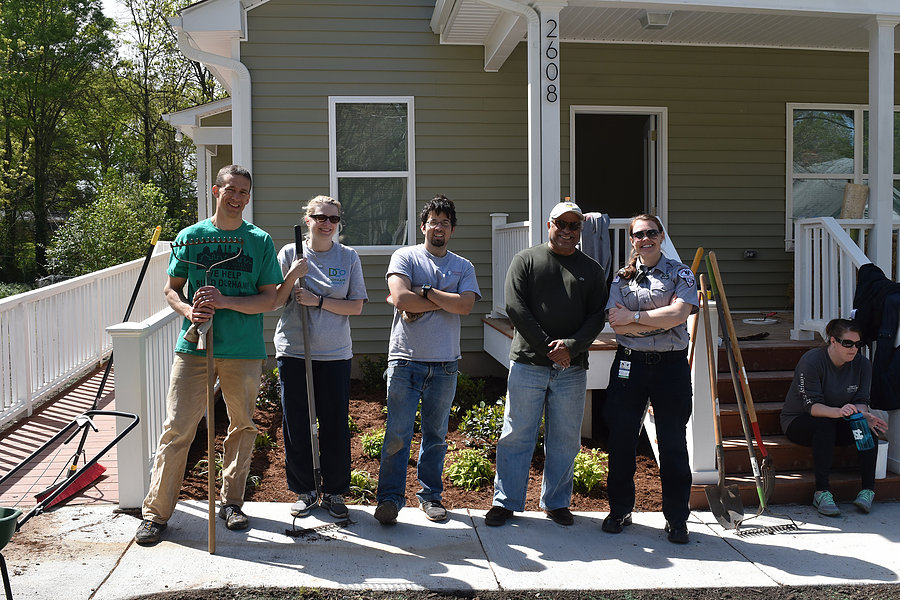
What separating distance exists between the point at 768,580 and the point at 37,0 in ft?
93.0

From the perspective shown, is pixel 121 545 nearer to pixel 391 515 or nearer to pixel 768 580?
pixel 391 515

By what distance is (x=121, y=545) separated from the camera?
12.8 ft

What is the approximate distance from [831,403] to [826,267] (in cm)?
169

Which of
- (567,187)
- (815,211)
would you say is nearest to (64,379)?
(567,187)

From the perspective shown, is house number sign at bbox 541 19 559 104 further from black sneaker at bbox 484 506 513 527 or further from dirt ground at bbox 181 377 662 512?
black sneaker at bbox 484 506 513 527

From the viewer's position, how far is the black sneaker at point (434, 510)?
4351mm

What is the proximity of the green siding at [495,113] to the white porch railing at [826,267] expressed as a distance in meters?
1.74

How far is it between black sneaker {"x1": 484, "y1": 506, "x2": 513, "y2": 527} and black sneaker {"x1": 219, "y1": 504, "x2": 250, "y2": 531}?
1303mm

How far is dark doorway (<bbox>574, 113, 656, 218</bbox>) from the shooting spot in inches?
410

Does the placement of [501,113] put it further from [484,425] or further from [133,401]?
[133,401]

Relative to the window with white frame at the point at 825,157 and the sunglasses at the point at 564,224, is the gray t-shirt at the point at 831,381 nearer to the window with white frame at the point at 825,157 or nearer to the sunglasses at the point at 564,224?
the sunglasses at the point at 564,224

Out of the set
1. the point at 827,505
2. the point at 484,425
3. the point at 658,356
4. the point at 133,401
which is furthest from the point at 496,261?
the point at 133,401

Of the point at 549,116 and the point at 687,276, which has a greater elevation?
the point at 549,116

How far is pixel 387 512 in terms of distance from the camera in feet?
13.8
